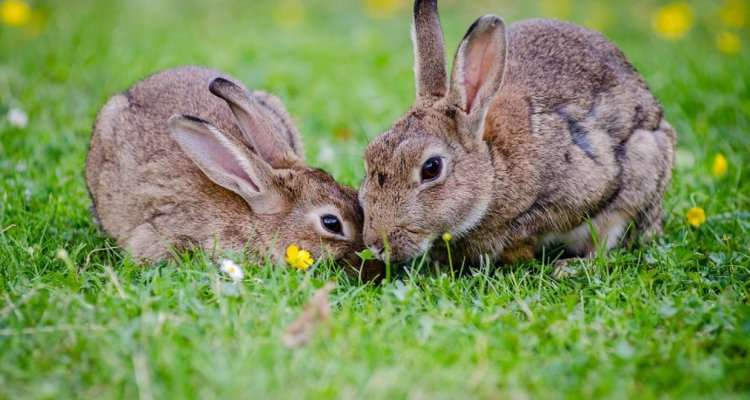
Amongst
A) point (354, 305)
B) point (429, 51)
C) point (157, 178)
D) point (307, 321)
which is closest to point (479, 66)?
point (429, 51)

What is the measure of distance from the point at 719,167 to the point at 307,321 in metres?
3.90

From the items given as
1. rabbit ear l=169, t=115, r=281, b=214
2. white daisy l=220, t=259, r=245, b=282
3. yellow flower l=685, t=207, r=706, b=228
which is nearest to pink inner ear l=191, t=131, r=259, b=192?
rabbit ear l=169, t=115, r=281, b=214

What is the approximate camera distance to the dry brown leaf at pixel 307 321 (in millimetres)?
3658

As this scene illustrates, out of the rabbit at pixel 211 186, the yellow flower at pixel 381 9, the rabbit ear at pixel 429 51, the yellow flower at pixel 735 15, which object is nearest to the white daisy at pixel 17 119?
the rabbit at pixel 211 186

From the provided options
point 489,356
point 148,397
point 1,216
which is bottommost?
point 489,356

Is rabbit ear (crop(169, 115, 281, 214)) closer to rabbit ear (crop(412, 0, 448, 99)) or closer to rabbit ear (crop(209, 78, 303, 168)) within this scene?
rabbit ear (crop(209, 78, 303, 168))

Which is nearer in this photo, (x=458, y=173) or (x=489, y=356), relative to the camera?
(x=489, y=356)

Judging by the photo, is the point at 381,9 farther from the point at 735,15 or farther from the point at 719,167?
the point at 719,167

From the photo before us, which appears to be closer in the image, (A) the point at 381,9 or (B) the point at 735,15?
(B) the point at 735,15

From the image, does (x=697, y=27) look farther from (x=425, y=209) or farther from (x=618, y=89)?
(x=425, y=209)

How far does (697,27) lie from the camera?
11.1m

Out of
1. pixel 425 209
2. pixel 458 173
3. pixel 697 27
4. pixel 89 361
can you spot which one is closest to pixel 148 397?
pixel 89 361

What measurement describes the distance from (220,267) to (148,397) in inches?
66.2

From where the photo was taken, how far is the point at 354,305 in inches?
173
